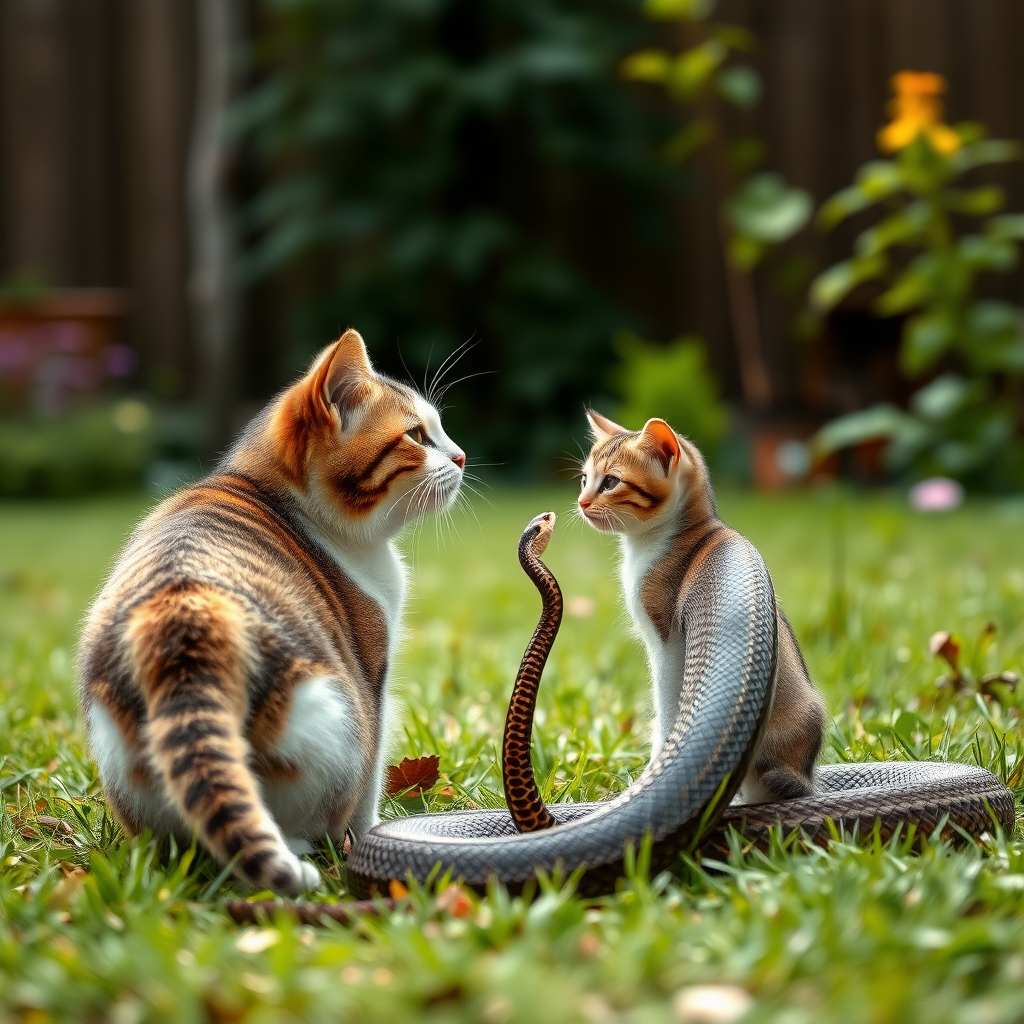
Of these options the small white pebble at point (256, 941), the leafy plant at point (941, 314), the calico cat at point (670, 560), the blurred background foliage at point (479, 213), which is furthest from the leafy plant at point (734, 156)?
the small white pebble at point (256, 941)

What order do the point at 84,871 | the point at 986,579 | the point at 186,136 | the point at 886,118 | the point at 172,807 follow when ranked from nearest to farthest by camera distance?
the point at 172,807 → the point at 84,871 → the point at 986,579 → the point at 886,118 → the point at 186,136

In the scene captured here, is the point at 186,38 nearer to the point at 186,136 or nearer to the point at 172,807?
the point at 186,136

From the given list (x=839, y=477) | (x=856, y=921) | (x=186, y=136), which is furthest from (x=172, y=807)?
(x=186, y=136)

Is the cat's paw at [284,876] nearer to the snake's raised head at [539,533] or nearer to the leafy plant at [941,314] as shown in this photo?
the snake's raised head at [539,533]

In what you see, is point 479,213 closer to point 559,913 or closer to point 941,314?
point 941,314

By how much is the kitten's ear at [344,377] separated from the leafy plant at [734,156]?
5.24 m

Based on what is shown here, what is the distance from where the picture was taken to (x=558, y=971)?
4.95 feet

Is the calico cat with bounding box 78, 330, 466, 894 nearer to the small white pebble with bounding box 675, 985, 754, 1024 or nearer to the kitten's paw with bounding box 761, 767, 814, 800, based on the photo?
the small white pebble with bounding box 675, 985, 754, 1024

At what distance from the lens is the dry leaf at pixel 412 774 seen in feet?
8.41

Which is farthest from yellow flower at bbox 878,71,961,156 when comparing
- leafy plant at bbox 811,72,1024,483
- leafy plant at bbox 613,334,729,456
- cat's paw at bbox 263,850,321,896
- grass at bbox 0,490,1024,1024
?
cat's paw at bbox 263,850,321,896

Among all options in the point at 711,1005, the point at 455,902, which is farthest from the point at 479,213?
the point at 711,1005

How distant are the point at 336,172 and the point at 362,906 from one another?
26.6 feet

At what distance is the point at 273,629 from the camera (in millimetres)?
1978

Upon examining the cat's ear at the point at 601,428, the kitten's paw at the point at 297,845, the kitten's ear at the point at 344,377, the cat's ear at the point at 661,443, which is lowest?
the kitten's paw at the point at 297,845
